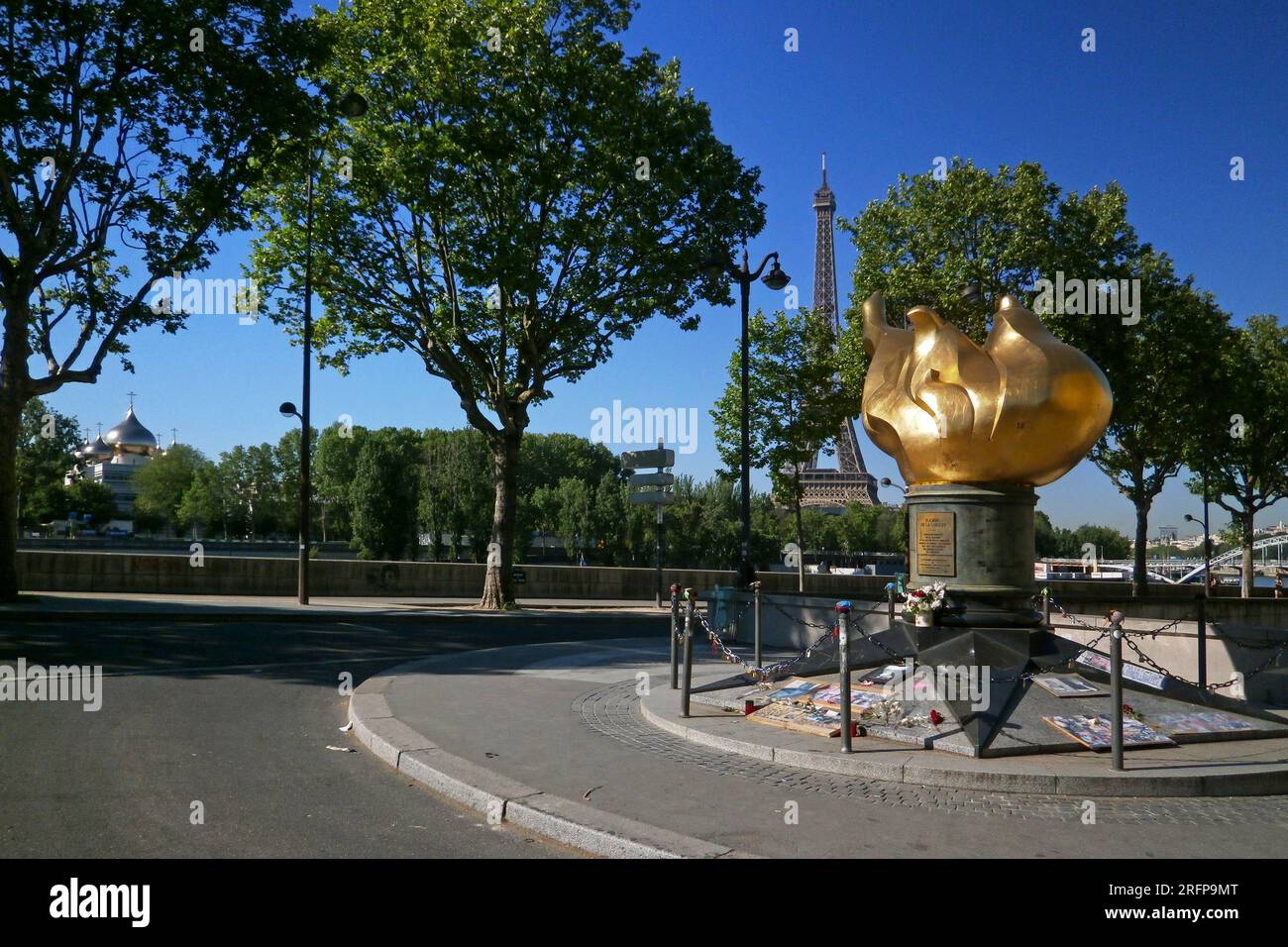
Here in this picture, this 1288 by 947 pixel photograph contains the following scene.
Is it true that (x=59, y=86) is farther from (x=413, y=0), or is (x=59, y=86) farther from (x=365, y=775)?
(x=365, y=775)

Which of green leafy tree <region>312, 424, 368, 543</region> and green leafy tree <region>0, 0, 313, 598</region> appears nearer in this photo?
green leafy tree <region>0, 0, 313, 598</region>

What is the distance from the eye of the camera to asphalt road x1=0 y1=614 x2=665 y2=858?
554 centimetres

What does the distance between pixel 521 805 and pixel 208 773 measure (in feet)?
9.00

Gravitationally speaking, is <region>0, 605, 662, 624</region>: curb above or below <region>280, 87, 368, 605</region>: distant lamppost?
below

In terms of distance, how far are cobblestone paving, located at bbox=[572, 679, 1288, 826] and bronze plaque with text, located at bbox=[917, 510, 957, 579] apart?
3993 millimetres

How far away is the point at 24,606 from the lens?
18.6 m

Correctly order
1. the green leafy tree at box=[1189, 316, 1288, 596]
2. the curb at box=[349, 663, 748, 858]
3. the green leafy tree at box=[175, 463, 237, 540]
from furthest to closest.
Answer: the green leafy tree at box=[175, 463, 237, 540], the green leafy tree at box=[1189, 316, 1288, 596], the curb at box=[349, 663, 748, 858]

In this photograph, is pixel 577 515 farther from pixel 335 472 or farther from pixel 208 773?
pixel 208 773

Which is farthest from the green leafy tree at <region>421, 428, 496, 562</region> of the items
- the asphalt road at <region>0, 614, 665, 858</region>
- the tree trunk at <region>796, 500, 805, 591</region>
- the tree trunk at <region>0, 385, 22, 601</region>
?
the asphalt road at <region>0, 614, 665, 858</region>

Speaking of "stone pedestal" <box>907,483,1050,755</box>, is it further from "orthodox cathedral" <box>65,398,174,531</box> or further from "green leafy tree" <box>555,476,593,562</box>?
"orthodox cathedral" <box>65,398,174,531</box>

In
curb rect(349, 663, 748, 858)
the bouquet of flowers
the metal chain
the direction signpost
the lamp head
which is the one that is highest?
the lamp head

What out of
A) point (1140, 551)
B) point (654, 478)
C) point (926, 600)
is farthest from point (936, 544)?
point (1140, 551)
